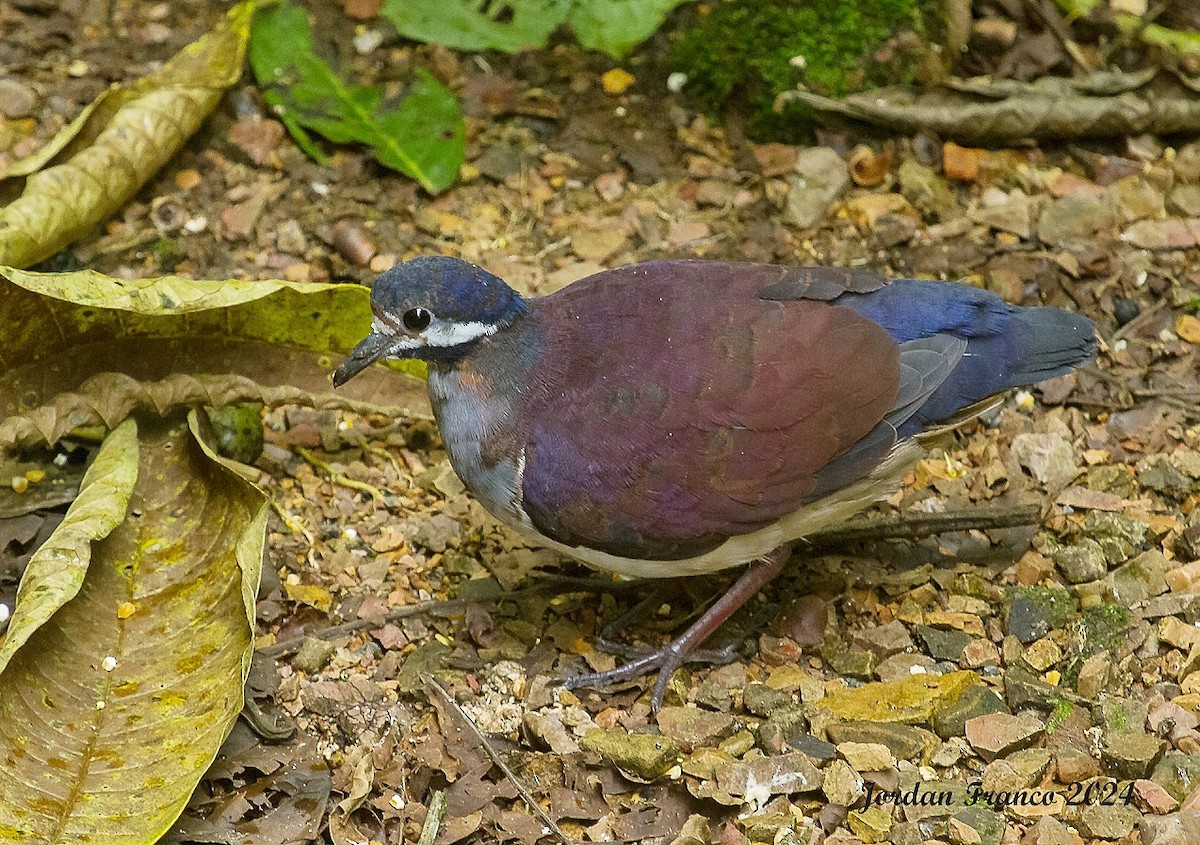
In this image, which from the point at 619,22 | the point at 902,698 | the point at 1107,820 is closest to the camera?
the point at 1107,820

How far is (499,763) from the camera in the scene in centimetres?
475

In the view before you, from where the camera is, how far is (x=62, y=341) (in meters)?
5.34

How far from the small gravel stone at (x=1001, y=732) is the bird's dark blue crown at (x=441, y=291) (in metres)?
2.27

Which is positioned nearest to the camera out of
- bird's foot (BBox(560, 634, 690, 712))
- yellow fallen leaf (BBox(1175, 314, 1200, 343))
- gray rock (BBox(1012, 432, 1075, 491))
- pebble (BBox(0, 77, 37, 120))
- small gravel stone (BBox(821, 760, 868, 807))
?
small gravel stone (BBox(821, 760, 868, 807))

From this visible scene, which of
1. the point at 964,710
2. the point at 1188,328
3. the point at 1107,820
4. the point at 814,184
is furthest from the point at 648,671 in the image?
the point at 1188,328

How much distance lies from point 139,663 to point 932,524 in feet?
10.2

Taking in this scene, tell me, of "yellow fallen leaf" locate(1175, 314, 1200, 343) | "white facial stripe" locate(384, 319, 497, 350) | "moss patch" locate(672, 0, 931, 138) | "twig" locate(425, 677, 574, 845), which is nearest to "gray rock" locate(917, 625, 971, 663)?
"twig" locate(425, 677, 574, 845)

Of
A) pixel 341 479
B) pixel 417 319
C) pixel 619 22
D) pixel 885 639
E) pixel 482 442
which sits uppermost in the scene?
pixel 619 22

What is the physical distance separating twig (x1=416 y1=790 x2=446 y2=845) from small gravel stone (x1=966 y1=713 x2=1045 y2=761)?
6.01 feet

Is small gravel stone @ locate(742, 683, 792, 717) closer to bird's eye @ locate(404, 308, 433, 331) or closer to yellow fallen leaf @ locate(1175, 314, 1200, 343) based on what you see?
bird's eye @ locate(404, 308, 433, 331)

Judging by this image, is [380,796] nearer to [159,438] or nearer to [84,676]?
[84,676]

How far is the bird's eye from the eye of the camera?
16.3 feet

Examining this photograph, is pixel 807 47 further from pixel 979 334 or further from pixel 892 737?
pixel 892 737

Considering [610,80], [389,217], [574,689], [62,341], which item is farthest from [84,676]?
[610,80]
